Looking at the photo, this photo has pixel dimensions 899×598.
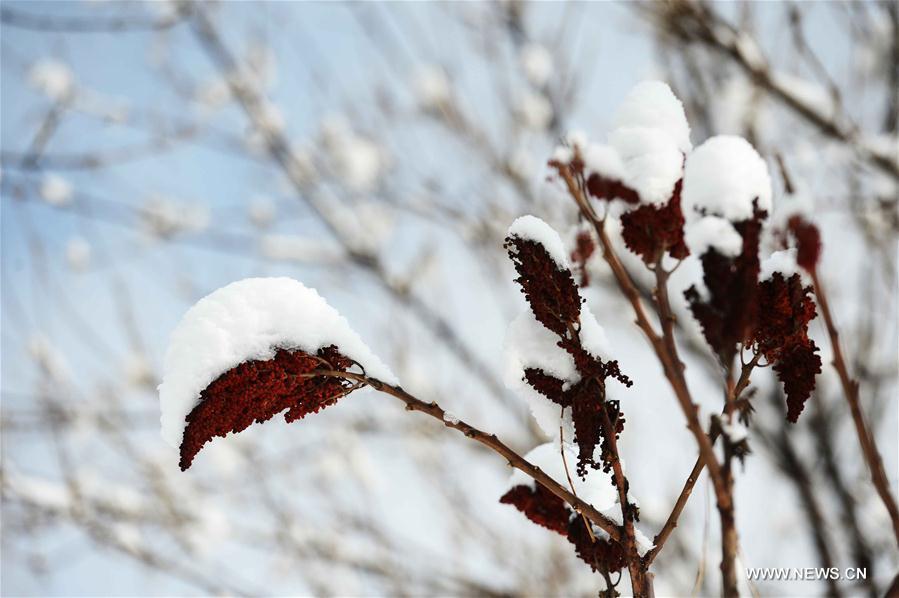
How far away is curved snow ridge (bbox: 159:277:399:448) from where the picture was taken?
82cm

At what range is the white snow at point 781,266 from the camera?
0.74 m

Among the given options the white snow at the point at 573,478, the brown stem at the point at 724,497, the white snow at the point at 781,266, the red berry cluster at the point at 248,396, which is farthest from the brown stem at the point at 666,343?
the red berry cluster at the point at 248,396

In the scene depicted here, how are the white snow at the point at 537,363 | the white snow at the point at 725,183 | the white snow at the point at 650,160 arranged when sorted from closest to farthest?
the white snow at the point at 725,183, the white snow at the point at 650,160, the white snow at the point at 537,363

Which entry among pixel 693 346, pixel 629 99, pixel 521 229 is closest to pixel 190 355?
pixel 521 229

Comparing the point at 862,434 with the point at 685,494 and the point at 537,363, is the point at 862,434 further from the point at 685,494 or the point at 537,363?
the point at 537,363

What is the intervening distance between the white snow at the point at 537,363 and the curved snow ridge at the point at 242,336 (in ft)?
0.60

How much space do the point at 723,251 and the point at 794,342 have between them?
23cm

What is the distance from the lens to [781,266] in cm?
75

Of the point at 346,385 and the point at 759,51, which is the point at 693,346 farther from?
the point at 346,385

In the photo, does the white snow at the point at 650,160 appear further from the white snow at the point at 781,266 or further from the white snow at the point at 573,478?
the white snow at the point at 573,478

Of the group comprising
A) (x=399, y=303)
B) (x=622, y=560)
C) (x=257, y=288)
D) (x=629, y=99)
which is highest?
(x=399, y=303)

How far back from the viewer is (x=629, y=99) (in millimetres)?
917

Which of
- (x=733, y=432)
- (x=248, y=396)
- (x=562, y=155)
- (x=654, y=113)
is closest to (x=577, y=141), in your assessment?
(x=562, y=155)

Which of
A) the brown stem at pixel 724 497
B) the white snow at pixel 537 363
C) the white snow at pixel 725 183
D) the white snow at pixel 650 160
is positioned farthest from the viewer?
the white snow at pixel 537 363
